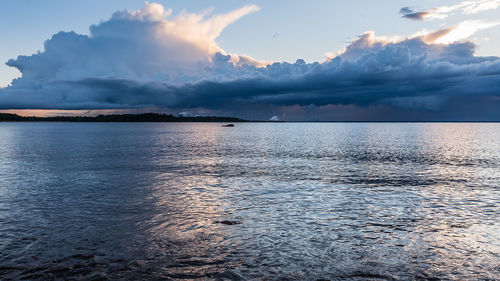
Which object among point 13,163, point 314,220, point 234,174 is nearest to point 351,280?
point 314,220

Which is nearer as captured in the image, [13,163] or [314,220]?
[314,220]

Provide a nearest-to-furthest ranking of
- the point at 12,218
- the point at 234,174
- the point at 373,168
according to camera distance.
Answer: the point at 12,218, the point at 234,174, the point at 373,168

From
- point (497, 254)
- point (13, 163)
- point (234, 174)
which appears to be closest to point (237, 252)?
point (497, 254)

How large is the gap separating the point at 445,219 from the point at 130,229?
1862 cm

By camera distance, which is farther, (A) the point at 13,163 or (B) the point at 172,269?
(A) the point at 13,163

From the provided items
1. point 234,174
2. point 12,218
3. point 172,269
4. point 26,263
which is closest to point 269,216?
point 172,269

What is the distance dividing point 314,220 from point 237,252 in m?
6.89


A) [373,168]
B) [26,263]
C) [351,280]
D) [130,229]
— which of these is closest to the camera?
[351,280]

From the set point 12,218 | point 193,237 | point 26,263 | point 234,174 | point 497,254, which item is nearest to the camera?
point 26,263

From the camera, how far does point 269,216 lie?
70.7 ft

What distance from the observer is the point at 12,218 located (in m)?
20.3

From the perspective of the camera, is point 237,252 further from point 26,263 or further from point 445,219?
point 445,219

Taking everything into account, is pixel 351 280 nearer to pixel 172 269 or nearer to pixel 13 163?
pixel 172 269

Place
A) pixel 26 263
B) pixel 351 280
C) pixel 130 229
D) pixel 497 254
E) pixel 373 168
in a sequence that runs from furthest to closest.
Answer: pixel 373 168 < pixel 130 229 < pixel 497 254 < pixel 26 263 < pixel 351 280
